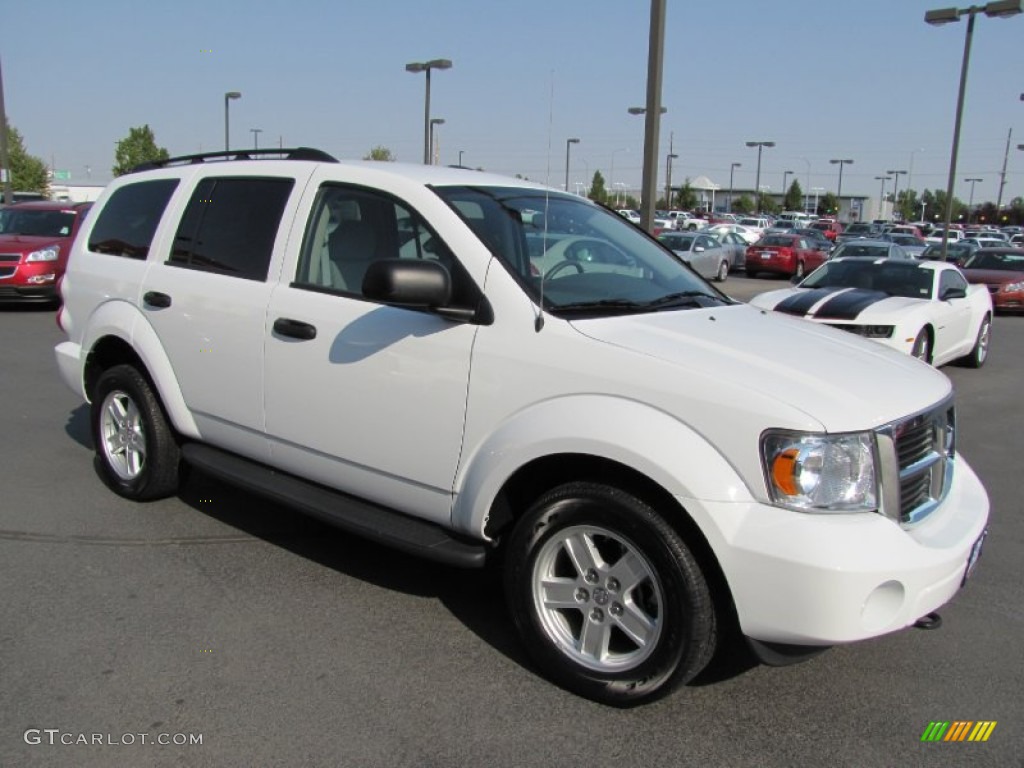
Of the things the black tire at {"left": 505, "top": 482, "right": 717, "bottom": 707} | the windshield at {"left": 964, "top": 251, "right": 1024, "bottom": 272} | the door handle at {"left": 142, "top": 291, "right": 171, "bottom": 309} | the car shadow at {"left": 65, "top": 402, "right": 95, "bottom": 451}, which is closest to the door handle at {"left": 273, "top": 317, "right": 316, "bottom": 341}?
the door handle at {"left": 142, "top": 291, "right": 171, "bottom": 309}

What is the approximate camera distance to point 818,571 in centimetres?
262

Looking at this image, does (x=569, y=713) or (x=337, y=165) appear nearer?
(x=569, y=713)

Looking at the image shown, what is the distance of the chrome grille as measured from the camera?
2910 millimetres

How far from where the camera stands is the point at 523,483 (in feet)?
11.2

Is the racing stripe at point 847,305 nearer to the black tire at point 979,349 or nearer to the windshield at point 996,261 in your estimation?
the black tire at point 979,349

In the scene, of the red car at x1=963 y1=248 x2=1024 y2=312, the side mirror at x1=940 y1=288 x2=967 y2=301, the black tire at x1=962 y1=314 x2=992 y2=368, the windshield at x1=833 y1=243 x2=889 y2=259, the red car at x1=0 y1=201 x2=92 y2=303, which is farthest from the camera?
the red car at x1=963 y1=248 x2=1024 y2=312

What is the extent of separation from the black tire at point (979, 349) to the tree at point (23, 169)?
61.7 meters

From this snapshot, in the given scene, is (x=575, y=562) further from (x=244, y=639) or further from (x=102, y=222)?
(x=102, y=222)

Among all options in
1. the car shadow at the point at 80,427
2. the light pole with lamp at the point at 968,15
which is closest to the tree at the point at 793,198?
the light pole with lamp at the point at 968,15

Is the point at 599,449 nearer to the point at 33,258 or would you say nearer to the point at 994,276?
the point at 33,258

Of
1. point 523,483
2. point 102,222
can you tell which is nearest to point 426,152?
point 102,222

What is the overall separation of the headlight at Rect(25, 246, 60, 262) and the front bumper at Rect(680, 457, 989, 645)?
1357 cm

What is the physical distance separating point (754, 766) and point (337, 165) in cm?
300

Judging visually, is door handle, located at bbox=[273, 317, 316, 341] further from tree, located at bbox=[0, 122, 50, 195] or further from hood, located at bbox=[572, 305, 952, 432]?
tree, located at bbox=[0, 122, 50, 195]
